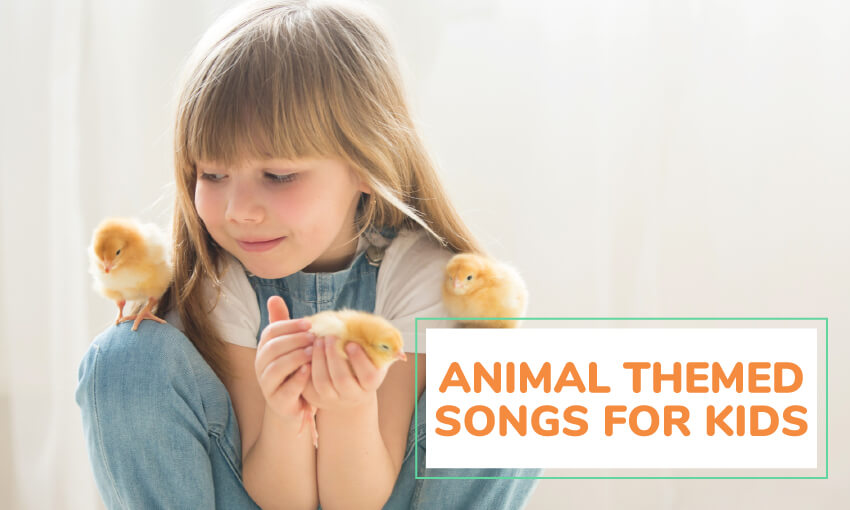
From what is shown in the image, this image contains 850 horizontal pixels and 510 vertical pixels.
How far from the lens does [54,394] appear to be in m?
1.20

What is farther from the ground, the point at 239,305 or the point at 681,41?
the point at 681,41

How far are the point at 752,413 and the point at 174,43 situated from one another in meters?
0.81

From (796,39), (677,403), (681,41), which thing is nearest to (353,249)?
(677,403)

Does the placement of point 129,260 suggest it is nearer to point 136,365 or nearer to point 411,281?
point 136,365

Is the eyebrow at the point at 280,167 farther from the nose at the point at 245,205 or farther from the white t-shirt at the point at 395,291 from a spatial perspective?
the white t-shirt at the point at 395,291

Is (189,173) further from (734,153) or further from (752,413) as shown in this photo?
(734,153)

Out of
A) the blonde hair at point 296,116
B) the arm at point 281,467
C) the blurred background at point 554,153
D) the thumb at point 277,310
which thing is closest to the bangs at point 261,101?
the blonde hair at point 296,116

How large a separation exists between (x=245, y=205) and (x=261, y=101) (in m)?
0.08

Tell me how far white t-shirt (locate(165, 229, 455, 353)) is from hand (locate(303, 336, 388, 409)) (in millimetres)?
151

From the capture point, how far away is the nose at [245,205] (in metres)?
0.69

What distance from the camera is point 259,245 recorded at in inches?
28.5

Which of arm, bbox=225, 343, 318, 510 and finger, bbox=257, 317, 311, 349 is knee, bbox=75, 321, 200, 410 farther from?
finger, bbox=257, 317, 311, 349

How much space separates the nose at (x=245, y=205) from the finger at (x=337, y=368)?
13 cm

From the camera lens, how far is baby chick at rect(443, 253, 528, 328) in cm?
74
